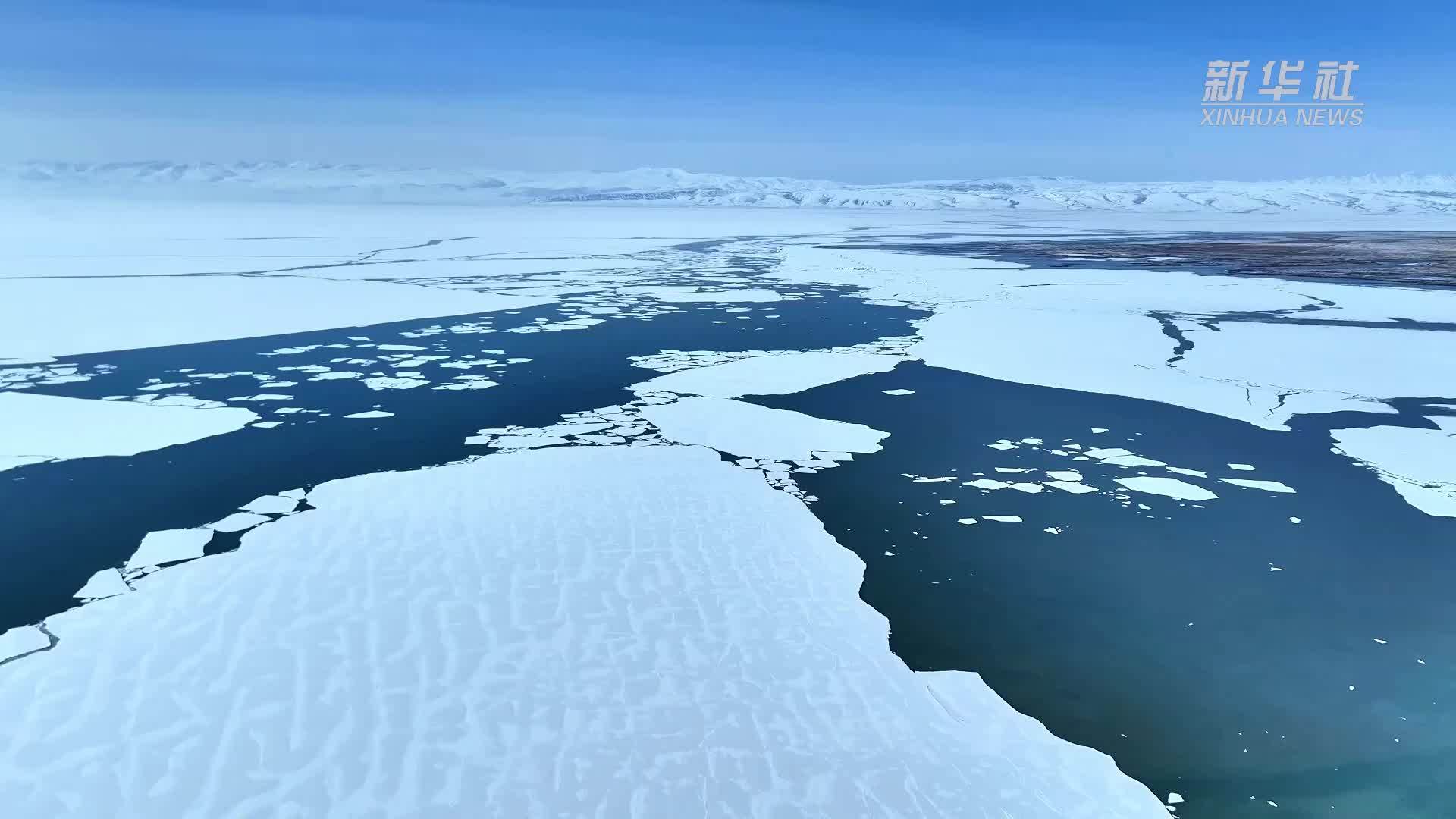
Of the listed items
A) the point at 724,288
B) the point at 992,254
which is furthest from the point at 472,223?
the point at 724,288

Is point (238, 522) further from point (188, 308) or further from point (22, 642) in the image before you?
point (188, 308)

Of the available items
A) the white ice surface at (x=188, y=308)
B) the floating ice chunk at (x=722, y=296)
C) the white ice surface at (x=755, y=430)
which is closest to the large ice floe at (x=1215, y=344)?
the floating ice chunk at (x=722, y=296)

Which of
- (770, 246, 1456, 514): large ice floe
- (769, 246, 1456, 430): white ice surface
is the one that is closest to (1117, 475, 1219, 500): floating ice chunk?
(770, 246, 1456, 514): large ice floe

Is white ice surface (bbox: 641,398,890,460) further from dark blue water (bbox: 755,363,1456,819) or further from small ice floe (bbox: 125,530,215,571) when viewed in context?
small ice floe (bbox: 125,530,215,571)

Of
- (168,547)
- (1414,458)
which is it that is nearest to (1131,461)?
(1414,458)

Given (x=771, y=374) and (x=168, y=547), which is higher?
(x=771, y=374)

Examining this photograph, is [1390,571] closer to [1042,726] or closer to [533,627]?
[1042,726]
